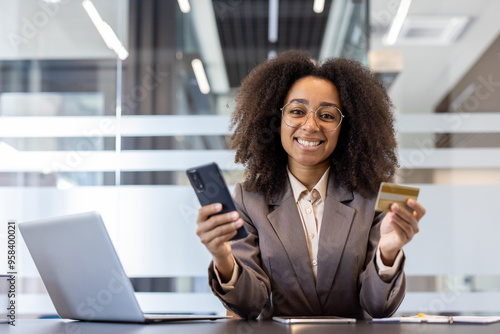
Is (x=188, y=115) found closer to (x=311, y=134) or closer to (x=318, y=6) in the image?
(x=318, y=6)

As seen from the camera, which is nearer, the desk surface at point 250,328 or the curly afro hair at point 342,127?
the desk surface at point 250,328

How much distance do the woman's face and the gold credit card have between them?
0.54 meters

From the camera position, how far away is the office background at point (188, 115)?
3.16m

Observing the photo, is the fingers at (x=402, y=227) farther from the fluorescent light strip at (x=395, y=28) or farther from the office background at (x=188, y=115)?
the fluorescent light strip at (x=395, y=28)

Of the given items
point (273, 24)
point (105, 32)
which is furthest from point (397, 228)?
point (105, 32)

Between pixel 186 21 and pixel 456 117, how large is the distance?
174 centimetres

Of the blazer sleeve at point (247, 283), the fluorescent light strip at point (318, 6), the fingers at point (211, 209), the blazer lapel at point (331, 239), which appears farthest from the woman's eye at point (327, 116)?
the fluorescent light strip at point (318, 6)

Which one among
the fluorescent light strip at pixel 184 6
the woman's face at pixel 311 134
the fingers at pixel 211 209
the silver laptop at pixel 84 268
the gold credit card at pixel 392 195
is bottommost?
the silver laptop at pixel 84 268

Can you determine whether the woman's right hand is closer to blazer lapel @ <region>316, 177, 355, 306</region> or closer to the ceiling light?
blazer lapel @ <region>316, 177, 355, 306</region>

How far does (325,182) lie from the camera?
1893mm

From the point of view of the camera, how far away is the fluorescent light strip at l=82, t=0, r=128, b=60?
345 cm

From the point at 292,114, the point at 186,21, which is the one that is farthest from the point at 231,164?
the point at 292,114

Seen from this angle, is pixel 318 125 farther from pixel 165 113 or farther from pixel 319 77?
pixel 165 113

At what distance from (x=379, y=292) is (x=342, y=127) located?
0.68m
